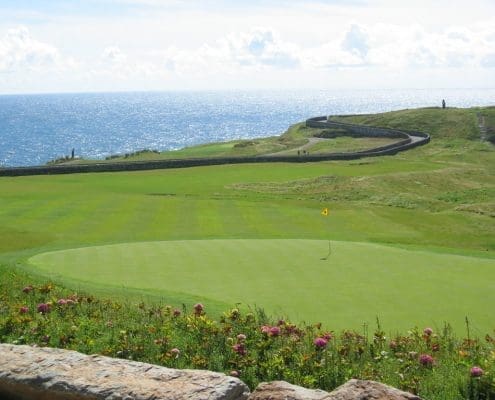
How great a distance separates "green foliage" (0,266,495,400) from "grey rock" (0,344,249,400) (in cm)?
165

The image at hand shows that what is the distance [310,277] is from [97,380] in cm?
755

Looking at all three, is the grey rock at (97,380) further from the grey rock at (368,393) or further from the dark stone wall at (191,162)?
the dark stone wall at (191,162)

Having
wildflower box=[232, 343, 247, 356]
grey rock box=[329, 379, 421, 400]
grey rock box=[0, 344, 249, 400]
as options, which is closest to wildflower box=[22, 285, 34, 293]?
grey rock box=[0, 344, 249, 400]

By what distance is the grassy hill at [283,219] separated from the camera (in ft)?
41.4

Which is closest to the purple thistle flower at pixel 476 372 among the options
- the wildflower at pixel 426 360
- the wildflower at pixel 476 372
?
the wildflower at pixel 476 372

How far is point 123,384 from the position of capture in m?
6.41

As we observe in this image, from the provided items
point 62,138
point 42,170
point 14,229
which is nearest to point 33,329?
point 14,229

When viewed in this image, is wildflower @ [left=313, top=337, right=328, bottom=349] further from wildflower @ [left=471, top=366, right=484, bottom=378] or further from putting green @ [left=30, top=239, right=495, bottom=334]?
Result: putting green @ [left=30, top=239, right=495, bottom=334]

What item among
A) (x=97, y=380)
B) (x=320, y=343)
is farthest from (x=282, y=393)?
(x=320, y=343)

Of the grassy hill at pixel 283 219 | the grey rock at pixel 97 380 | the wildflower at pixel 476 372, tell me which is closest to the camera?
the grey rock at pixel 97 380

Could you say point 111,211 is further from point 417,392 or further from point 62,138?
point 62,138

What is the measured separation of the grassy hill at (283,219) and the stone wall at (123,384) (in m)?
4.40

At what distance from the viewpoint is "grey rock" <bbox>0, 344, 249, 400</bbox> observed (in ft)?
20.4

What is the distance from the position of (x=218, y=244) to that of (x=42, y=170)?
35544 mm
